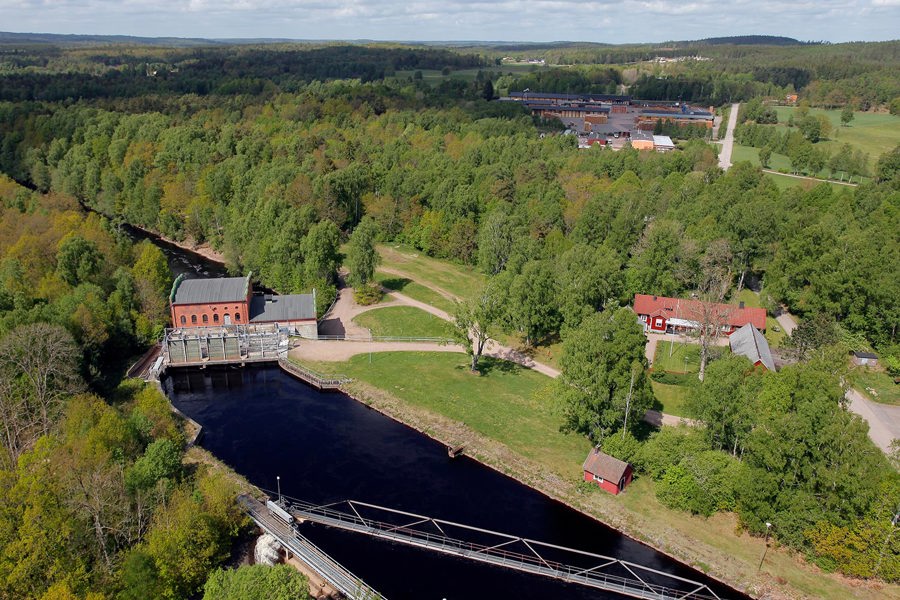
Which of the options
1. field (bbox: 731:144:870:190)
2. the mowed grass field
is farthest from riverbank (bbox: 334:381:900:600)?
the mowed grass field

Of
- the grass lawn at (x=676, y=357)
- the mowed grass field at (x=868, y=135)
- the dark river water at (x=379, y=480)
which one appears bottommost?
the dark river water at (x=379, y=480)

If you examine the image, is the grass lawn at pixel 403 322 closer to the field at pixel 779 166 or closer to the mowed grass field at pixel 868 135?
the field at pixel 779 166

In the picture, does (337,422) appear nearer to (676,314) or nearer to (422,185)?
(676,314)

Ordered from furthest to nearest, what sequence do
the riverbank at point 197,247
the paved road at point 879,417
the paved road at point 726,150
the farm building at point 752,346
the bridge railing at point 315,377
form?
the paved road at point 726,150 < the riverbank at point 197,247 < the bridge railing at point 315,377 < the farm building at point 752,346 < the paved road at point 879,417

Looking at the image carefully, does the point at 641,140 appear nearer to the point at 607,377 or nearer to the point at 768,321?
the point at 768,321

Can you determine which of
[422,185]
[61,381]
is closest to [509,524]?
[61,381]

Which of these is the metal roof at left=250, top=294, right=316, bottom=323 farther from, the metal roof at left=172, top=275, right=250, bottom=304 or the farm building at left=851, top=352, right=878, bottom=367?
the farm building at left=851, top=352, right=878, bottom=367

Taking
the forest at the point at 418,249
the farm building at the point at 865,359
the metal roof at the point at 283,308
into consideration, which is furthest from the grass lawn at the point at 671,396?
the metal roof at the point at 283,308
